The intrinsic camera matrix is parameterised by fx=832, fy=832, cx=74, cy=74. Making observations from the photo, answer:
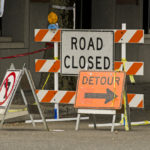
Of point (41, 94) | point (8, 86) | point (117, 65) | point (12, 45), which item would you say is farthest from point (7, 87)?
point (12, 45)

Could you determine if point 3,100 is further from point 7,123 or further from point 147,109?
point 147,109

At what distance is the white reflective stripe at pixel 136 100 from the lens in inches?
535

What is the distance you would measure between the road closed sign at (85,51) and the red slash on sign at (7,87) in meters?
1.21

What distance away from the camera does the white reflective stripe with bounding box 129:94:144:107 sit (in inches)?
535

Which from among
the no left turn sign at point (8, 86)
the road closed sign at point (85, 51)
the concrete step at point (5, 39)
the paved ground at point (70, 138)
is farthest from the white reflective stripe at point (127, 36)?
the concrete step at point (5, 39)

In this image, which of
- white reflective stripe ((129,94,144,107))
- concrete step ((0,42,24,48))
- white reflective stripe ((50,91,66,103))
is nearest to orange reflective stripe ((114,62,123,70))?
white reflective stripe ((129,94,144,107))

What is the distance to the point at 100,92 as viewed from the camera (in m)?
12.9

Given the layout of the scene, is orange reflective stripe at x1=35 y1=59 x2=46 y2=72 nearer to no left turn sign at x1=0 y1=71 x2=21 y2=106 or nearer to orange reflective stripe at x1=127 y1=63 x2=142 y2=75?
no left turn sign at x1=0 y1=71 x2=21 y2=106

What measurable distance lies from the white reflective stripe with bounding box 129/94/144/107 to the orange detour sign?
889 mm

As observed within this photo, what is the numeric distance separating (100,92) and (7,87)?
1518 mm

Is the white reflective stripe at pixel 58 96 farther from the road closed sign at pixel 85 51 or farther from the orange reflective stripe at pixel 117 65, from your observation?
the orange reflective stripe at pixel 117 65

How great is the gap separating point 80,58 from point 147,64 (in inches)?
408

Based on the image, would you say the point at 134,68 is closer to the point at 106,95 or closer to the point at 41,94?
the point at 106,95

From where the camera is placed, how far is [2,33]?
21.5 m
